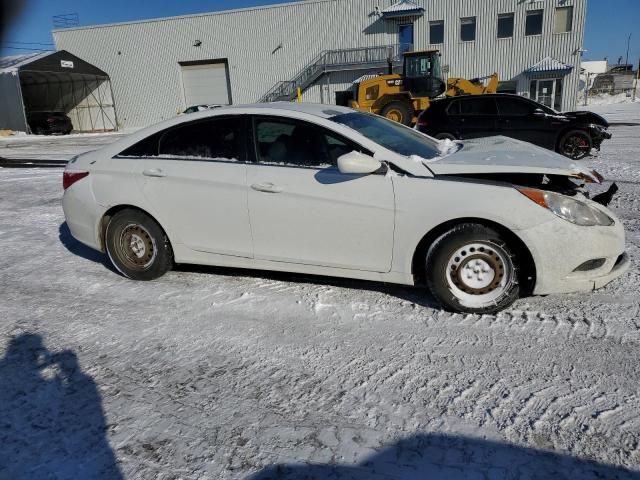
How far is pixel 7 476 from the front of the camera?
2074 mm

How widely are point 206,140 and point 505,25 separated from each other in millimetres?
32240

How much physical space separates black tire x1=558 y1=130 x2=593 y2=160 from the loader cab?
25.8 ft

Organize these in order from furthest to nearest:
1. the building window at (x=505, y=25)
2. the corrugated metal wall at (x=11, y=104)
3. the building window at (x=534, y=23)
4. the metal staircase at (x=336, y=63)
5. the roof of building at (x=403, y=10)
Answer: the metal staircase at (x=336, y=63) < the corrugated metal wall at (x=11, y=104) < the roof of building at (x=403, y=10) < the building window at (x=505, y=25) < the building window at (x=534, y=23)

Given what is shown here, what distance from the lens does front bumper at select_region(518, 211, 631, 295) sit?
3037 mm

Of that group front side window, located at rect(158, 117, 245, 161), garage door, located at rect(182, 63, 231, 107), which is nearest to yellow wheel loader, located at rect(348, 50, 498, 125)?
front side window, located at rect(158, 117, 245, 161)

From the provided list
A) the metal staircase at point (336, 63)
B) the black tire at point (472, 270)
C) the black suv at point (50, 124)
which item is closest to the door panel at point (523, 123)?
the black tire at point (472, 270)

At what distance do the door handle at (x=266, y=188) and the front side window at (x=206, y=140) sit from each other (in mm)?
304

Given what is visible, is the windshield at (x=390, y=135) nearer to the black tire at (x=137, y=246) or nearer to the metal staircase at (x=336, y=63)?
the black tire at (x=137, y=246)

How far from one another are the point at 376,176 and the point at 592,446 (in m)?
2.00

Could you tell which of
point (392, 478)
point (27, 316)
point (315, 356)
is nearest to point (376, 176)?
point (315, 356)

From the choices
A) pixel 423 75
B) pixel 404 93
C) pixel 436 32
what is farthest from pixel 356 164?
pixel 436 32

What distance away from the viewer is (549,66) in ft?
95.9

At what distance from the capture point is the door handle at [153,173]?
3952 millimetres

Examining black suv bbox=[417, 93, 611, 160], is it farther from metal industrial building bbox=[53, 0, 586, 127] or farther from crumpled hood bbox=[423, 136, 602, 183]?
metal industrial building bbox=[53, 0, 586, 127]
